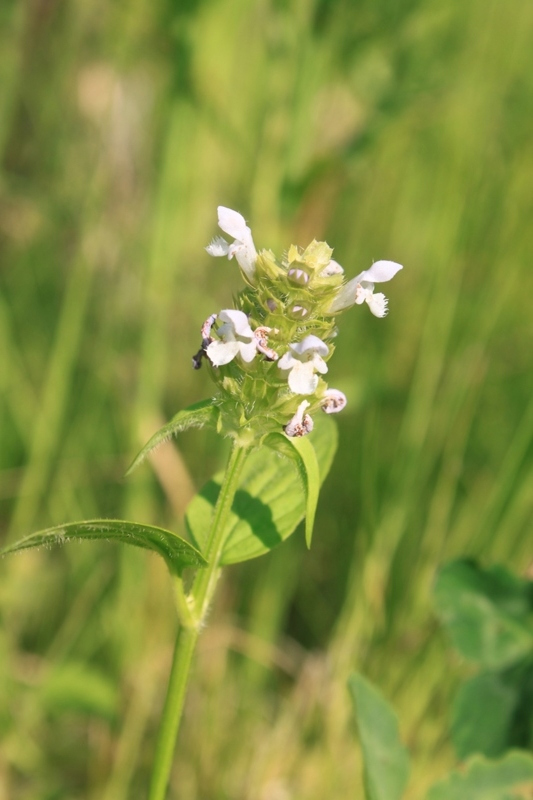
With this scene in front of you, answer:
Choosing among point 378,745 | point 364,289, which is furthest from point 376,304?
point 378,745

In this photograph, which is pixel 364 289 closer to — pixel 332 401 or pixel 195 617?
pixel 332 401

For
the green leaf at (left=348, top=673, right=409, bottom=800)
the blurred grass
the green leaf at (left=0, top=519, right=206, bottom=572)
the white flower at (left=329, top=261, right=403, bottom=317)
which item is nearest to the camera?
the green leaf at (left=0, top=519, right=206, bottom=572)

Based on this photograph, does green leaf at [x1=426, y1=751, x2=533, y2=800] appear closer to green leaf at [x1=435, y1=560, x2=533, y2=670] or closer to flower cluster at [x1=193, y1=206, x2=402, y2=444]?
green leaf at [x1=435, y1=560, x2=533, y2=670]

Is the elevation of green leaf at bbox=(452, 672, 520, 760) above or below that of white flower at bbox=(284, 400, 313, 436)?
below

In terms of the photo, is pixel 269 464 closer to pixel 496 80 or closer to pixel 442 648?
pixel 442 648

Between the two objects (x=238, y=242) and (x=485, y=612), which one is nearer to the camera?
(x=238, y=242)

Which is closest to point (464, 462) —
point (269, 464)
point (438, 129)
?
point (438, 129)

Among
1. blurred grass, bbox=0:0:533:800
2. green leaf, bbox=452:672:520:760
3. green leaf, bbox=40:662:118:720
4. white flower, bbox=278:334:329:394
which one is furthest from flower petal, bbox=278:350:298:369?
green leaf, bbox=40:662:118:720

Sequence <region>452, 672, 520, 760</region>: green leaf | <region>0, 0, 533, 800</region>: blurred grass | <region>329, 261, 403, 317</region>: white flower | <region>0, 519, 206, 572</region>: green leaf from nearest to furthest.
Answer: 1. <region>0, 519, 206, 572</region>: green leaf
2. <region>329, 261, 403, 317</region>: white flower
3. <region>452, 672, 520, 760</region>: green leaf
4. <region>0, 0, 533, 800</region>: blurred grass
